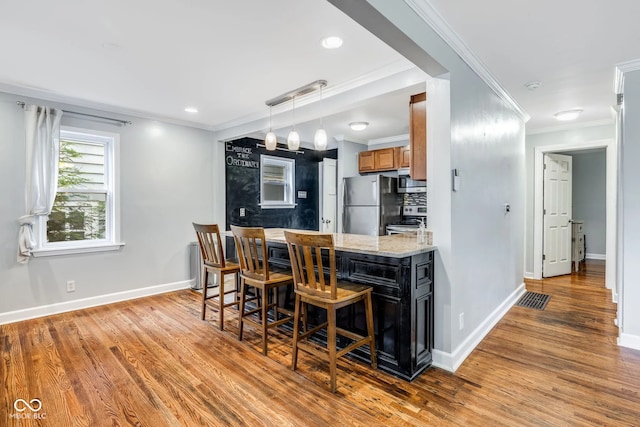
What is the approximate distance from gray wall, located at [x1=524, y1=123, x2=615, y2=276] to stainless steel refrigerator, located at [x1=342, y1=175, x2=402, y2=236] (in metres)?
2.01

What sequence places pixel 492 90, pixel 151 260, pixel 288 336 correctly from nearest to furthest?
pixel 288 336
pixel 492 90
pixel 151 260

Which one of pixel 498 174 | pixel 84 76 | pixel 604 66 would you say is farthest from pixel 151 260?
pixel 604 66

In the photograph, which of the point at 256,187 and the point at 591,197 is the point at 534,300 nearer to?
the point at 256,187

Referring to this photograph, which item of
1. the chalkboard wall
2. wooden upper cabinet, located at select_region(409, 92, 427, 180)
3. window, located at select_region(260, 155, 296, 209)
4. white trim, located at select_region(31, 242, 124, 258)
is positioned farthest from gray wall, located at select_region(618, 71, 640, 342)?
white trim, located at select_region(31, 242, 124, 258)

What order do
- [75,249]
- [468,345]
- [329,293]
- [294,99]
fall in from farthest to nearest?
[75,249], [294,99], [468,345], [329,293]

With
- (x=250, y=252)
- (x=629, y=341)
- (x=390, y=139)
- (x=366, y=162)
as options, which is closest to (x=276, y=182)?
(x=366, y=162)

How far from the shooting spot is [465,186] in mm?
2578

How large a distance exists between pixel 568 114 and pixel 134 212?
5704 mm

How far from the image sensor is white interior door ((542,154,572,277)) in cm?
505

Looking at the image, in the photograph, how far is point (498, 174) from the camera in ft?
10.9

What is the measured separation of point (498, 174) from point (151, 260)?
4.37m

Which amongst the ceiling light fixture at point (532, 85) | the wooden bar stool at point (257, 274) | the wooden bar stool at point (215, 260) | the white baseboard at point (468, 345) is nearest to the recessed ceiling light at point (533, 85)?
the ceiling light fixture at point (532, 85)

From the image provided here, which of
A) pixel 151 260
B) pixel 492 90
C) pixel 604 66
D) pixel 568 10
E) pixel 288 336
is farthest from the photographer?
pixel 151 260

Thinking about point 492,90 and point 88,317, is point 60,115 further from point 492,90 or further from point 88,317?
point 492,90
